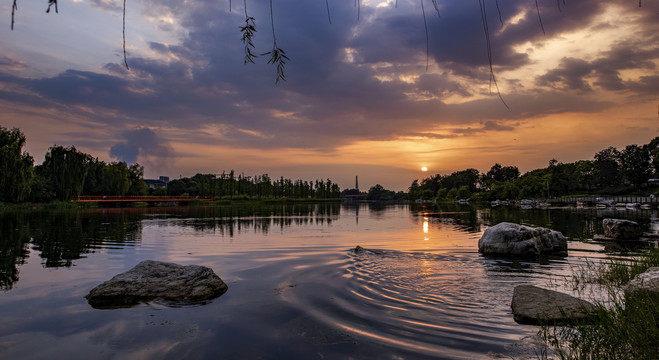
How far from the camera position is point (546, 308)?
25.8ft

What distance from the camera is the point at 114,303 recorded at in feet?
31.1

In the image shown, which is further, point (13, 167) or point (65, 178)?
point (65, 178)

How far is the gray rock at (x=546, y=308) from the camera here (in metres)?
7.33

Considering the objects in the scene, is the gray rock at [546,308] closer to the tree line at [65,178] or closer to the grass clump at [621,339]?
the grass clump at [621,339]

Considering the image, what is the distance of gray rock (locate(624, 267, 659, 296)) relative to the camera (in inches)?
297

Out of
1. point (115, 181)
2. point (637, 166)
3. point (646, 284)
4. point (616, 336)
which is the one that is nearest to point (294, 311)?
point (616, 336)

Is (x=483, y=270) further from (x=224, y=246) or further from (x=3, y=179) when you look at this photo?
(x=3, y=179)

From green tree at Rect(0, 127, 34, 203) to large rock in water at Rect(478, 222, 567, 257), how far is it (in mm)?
77252

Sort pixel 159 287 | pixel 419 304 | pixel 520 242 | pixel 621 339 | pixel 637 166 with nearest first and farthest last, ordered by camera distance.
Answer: pixel 621 339 → pixel 419 304 → pixel 159 287 → pixel 520 242 → pixel 637 166

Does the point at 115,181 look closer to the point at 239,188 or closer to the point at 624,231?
the point at 239,188

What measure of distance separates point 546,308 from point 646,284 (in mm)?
2298

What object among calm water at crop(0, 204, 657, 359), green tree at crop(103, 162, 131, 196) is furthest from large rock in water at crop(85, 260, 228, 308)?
green tree at crop(103, 162, 131, 196)

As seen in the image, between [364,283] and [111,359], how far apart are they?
7483mm

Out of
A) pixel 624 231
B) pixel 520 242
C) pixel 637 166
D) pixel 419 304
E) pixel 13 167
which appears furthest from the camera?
pixel 637 166
